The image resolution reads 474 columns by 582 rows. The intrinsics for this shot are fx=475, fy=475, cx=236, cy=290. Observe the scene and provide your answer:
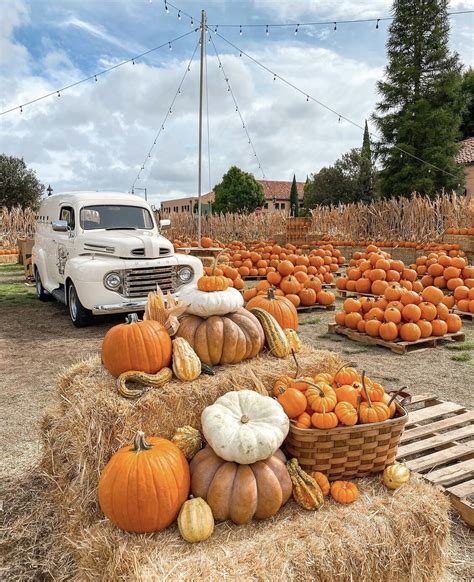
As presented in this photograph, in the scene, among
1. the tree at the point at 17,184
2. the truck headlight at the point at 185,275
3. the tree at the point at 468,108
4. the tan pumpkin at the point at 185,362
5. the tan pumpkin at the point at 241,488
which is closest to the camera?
the tan pumpkin at the point at 241,488

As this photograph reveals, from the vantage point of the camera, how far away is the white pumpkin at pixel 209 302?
10.0 feet

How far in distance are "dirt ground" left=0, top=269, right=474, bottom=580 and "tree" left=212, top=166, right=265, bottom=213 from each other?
49.8 m

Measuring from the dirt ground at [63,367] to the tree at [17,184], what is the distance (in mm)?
28356

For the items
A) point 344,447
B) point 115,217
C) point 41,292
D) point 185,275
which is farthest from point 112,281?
point 344,447

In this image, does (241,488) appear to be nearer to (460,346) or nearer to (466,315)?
(460,346)

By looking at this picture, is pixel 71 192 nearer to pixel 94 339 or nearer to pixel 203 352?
pixel 94 339

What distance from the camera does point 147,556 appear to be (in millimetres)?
1968

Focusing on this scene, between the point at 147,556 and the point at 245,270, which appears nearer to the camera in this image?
the point at 147,556

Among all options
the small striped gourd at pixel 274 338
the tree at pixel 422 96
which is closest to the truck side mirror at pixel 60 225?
the small striped gourd at pixel 274 338

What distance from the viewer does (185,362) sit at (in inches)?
111

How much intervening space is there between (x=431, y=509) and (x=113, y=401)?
1.69m

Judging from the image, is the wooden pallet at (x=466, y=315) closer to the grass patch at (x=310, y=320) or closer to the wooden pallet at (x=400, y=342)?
the wooden pallet at (x=400, y=342)

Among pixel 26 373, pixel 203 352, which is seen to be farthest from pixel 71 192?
pixel 203 352

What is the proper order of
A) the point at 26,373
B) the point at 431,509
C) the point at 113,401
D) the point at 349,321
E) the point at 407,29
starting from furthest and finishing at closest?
the point at 407,29 → the point at 349,321 → the point at 26,373 → the point at 113,401 → the point at 431,509
